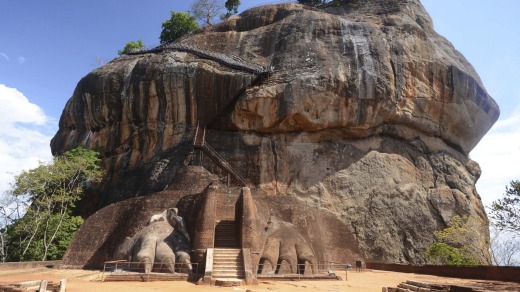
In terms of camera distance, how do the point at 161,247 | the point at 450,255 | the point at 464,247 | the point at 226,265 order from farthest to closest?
the point at 450,255, the point at 464,247, the point at 161,247, the point at 226,265

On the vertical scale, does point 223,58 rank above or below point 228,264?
above

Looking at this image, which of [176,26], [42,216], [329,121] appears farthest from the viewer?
Answer: [176,26]

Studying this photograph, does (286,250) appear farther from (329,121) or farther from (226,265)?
(329,121)

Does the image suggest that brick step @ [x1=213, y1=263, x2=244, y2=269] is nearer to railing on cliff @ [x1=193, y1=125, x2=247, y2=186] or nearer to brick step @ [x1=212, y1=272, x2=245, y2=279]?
brick step @ [x1=212, y1=272, x2=245, y2=279]

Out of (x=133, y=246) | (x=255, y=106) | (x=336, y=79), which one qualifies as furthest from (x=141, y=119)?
(x=133, y=246)

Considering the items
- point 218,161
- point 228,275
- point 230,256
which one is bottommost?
point 228,275

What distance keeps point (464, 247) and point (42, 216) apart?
21631mm

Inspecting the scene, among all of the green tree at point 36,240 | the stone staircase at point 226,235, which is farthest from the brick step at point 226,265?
the green tree at point 36,240

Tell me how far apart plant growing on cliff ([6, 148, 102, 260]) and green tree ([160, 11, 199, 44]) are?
21.5 m

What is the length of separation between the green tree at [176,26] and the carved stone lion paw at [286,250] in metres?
32.1

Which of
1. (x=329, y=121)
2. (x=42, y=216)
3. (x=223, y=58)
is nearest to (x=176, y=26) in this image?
(x=223, y=58)

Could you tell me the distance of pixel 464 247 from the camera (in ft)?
66.1

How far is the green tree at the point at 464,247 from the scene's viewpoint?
20087 millimetres

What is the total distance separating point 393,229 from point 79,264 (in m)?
17.1
